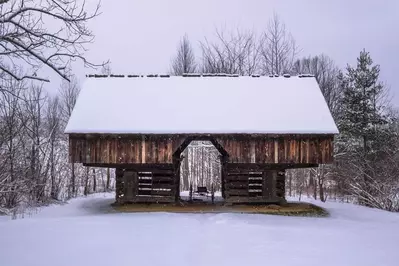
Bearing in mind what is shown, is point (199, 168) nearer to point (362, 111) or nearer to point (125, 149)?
point (362, 111)

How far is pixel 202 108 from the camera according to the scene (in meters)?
18.4

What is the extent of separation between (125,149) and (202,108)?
12.5 feet

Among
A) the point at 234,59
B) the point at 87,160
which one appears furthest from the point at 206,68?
the point at 87,160

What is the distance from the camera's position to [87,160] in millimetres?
17375

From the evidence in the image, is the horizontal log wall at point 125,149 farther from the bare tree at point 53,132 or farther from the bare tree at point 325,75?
the bare tree at point 325,75

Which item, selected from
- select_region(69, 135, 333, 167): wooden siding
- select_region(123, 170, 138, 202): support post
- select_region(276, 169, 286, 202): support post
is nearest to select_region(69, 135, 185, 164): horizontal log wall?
select_region(69, 135, 333, 167): wooden siding

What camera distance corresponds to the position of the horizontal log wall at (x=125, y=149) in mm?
17328

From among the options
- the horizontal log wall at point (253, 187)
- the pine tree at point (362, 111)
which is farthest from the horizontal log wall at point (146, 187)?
the pine tree at point (362, 111)

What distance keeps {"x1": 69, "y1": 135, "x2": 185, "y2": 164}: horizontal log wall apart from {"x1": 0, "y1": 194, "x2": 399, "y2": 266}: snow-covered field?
3780mm

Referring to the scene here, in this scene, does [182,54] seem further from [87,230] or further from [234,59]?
[87,230]

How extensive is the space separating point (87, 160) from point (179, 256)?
10446 mm

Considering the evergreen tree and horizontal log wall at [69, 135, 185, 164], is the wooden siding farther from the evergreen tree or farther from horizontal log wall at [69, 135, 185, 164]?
the evergreen tree

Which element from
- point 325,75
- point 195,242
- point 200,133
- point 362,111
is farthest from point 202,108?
point 325,75

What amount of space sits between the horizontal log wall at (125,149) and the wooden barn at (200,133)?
0.14ft
